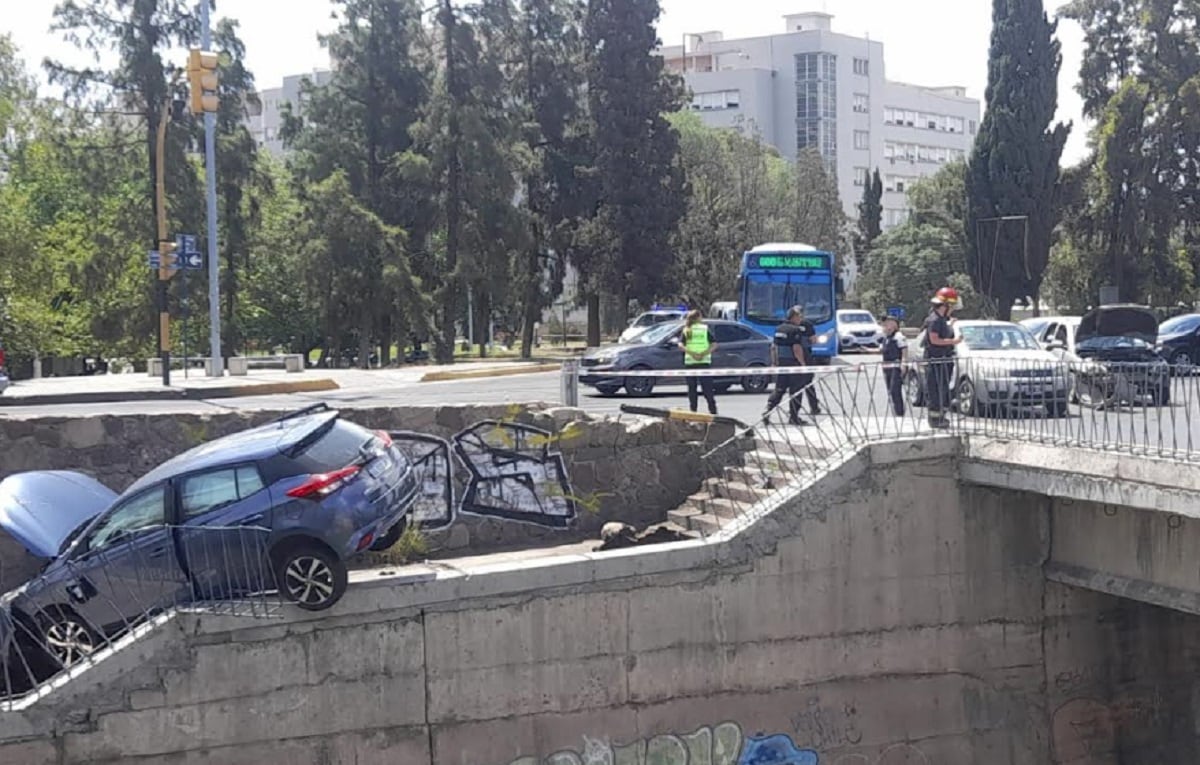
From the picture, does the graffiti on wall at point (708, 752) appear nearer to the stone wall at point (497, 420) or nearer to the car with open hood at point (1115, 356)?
the stone wall at point (497, 420)

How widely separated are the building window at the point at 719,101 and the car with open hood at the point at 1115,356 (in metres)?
67.8

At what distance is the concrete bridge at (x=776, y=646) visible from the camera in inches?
423

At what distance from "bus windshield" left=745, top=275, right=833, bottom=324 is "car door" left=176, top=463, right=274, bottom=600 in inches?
782

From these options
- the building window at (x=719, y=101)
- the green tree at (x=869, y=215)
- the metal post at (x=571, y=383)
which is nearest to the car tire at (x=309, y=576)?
the metal post at (x=571, y=383)

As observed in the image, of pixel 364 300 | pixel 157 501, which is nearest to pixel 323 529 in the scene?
pixel 157 501

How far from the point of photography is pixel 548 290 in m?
51.3

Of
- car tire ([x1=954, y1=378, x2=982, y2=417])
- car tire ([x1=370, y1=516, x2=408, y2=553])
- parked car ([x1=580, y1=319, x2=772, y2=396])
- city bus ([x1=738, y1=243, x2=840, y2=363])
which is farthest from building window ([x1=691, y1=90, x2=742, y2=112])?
car tire ([x1=370, y1=516, x2=408, y2=553])

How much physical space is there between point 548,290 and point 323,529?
40.6m

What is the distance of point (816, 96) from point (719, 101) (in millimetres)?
6886

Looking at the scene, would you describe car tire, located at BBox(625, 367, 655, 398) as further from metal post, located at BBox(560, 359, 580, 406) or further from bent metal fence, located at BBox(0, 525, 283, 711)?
bent metal fence, located at BBox(0, 525, 283, 711)

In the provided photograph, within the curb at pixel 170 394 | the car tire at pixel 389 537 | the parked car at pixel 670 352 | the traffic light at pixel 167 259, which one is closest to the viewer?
the car tire at pixel 389 537

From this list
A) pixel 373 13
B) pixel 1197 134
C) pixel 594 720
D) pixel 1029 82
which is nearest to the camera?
pixel 594 720

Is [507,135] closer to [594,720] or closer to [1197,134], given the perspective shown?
[1197,134]

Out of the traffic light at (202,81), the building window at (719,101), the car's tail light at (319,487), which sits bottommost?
the car's tail light at (319,487)
